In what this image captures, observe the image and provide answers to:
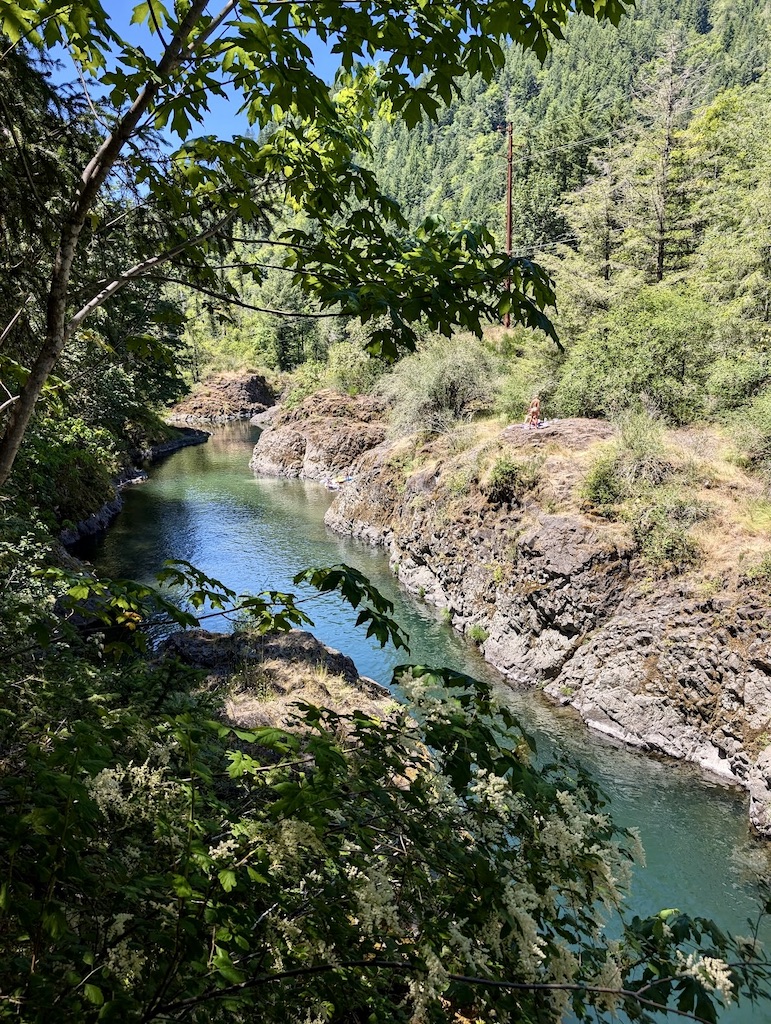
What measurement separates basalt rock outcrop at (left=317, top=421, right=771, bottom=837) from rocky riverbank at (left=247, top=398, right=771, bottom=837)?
0.08 feet

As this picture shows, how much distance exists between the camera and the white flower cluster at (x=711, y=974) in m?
1.80

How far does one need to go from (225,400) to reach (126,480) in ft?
98.1

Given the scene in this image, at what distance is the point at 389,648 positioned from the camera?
1445 cm

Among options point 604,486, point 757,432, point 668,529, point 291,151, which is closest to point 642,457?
point 604,486

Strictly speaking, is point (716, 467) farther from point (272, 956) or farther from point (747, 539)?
point (272, 956)

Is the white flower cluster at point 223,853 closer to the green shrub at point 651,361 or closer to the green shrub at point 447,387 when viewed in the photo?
the green shrub at point 651,361

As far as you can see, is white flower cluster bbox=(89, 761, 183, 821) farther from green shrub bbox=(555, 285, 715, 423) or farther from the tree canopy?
green shrub bbox=(555, 285, 715, 423)

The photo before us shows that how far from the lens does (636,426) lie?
539 inches

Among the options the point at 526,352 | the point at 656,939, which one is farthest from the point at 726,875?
the point at 526,352

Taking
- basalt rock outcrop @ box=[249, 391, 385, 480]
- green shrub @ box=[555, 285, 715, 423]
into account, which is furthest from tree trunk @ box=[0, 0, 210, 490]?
basalt rock outcrop @ box=[249, 391, 385, 480]

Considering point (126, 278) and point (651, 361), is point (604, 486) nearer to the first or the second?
point (651, 361)

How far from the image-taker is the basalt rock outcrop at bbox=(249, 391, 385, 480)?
1206 inches

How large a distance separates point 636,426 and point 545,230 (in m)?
37.9

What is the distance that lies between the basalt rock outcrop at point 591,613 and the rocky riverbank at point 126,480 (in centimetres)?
901
